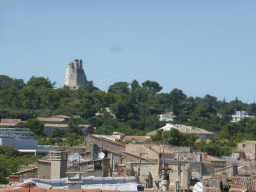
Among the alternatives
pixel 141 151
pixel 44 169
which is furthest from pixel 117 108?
pixel 44 169

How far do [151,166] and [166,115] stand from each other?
103904mm

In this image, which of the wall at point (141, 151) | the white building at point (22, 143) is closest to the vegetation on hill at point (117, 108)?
the white building at point (22, 143)

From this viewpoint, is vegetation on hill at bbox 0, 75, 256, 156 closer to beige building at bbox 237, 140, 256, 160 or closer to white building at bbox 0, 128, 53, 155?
beige building at bbox 237, 140, 256, 160

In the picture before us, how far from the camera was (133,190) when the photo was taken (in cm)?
1476

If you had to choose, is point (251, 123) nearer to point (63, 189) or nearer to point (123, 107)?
point (123, 107)

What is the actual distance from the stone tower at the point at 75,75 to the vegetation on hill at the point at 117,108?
808 inches

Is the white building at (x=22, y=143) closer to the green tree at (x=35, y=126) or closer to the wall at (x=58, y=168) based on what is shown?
the green tree at (x=35, y=126)

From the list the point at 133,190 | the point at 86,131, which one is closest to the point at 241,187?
the point at 133,190

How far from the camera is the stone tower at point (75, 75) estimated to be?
169m

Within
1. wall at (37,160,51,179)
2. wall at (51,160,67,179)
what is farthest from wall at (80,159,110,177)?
wall at (37,160,51,179)

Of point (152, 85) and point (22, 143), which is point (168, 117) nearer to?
point (152, 85)

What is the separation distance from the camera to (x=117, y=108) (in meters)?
120

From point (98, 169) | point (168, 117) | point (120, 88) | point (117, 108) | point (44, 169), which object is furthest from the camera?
point (120, 88)

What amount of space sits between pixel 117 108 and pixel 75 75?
5277 centimetres
